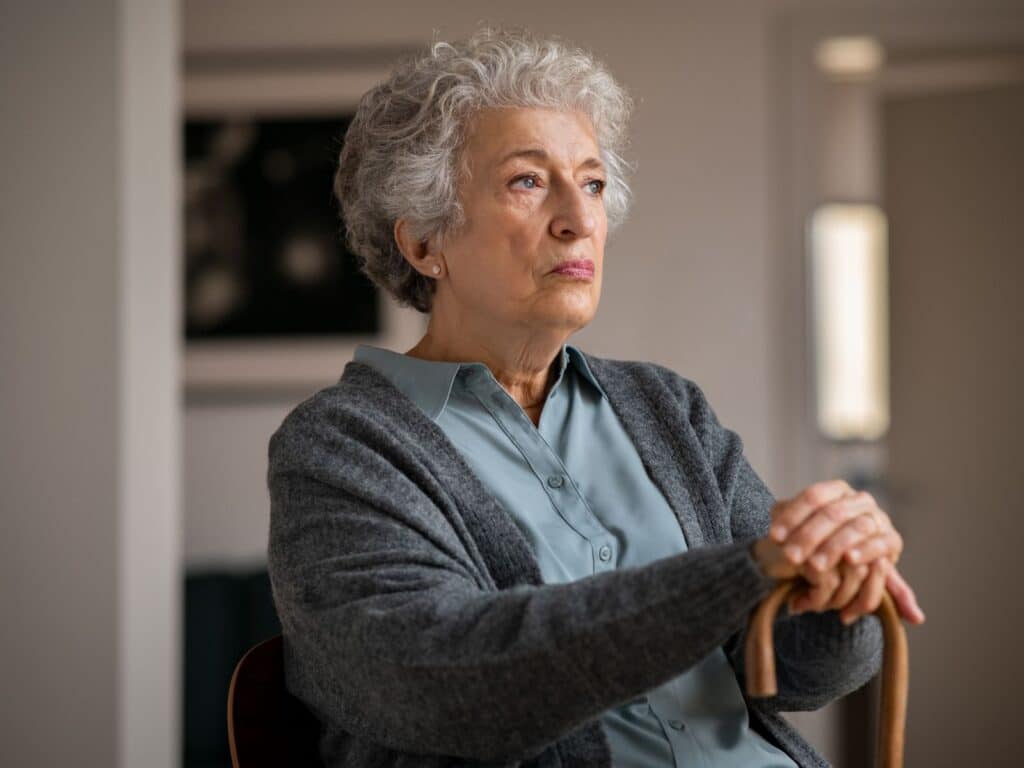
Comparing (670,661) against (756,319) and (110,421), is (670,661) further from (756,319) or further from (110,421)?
(756,319)

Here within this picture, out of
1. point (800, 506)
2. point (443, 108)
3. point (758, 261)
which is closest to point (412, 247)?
point (443, 108)

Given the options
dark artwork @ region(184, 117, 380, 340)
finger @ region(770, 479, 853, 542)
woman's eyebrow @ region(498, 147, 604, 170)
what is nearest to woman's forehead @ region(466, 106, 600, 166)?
woman's eyebrow @ region(498, 147, 604, 170)

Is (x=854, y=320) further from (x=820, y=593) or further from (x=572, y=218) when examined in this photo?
(x=820, y=593)

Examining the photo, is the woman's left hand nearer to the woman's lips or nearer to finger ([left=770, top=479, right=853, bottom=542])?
finger ([left=770, top=479, right=853, bottom=542])

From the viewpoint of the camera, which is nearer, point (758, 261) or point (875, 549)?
point (875, 549)

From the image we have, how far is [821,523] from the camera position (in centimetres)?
108

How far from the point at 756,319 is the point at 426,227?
2.19 metres

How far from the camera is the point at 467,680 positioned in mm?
1104

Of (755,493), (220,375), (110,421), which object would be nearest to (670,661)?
(755,493)

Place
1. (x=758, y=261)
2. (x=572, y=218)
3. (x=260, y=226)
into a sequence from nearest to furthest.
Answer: (x=572, y=218) < (x=758, y=261) < (x=260, y=226)

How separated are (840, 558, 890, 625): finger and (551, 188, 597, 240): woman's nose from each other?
55cm

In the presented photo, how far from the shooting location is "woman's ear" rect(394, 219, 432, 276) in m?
1.57

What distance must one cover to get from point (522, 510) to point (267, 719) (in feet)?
1.22

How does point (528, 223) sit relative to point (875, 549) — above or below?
above
